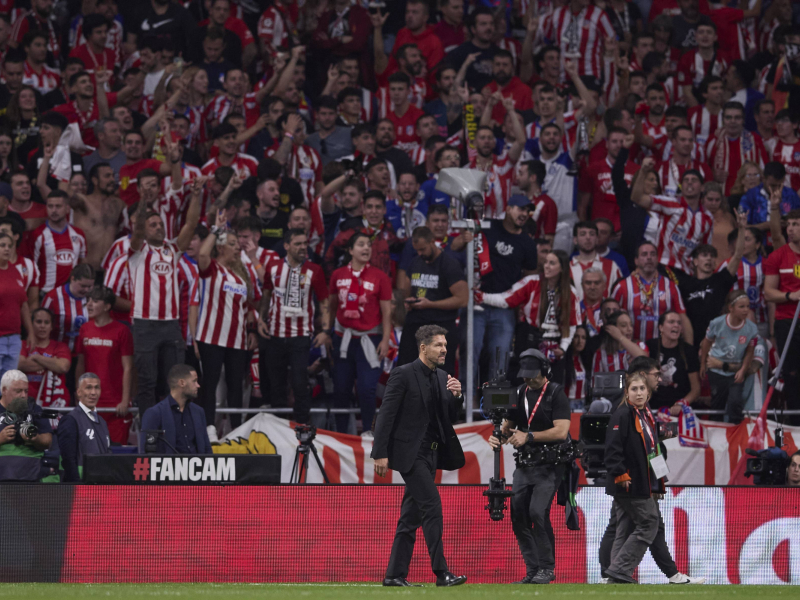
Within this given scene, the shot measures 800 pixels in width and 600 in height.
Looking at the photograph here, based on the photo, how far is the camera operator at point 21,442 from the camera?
10435 millimetres

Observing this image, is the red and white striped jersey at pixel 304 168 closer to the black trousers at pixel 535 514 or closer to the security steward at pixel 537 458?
the security steward at pixel 537 458

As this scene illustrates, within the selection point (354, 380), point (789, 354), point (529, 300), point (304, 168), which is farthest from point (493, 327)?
point (304, 168)

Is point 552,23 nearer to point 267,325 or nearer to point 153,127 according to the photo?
point 153,127

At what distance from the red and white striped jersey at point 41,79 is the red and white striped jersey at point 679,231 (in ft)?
28.3

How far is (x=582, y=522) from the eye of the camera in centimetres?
1045

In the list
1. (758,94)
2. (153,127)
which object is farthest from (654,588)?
(758,94)

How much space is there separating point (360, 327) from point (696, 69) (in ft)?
27.8

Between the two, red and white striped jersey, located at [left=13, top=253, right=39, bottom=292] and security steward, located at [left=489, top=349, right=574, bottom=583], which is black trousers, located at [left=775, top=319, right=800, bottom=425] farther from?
red and white striped jersey, located at [left=13, top=253, right=39, bottom=292]

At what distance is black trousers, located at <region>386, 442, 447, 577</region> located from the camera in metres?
8.75

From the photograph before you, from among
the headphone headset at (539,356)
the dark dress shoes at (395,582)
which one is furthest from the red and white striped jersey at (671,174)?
the dark dress shoes at (395,582)

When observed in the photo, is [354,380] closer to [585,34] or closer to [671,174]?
[671,174]

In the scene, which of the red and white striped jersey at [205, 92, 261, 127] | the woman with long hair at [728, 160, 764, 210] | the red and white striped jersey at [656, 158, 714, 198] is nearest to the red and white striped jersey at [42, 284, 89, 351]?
the red and white striped jersey at [205, 92, 261, 127]

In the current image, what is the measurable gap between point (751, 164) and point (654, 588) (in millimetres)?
8551

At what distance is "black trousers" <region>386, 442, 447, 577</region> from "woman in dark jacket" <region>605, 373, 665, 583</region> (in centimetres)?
152
